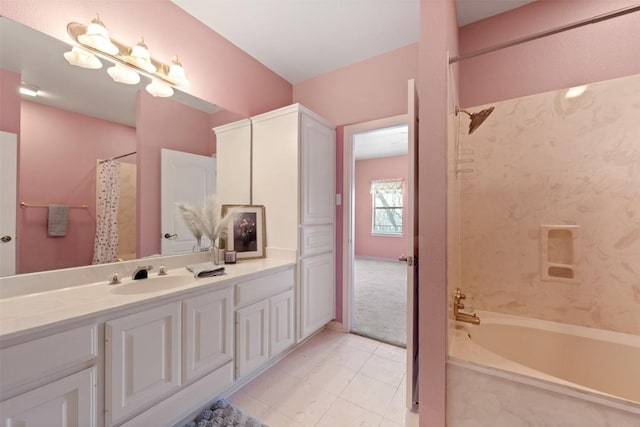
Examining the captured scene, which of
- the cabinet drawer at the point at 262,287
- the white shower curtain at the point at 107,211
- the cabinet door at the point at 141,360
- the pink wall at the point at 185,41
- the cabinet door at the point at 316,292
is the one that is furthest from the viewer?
the cabinet door at the point at 316,292

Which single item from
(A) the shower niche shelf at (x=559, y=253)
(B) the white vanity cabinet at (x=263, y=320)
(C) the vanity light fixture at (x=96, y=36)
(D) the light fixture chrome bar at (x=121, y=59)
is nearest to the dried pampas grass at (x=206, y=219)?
(B) the white vanity cabinet at (x=263, y=320)

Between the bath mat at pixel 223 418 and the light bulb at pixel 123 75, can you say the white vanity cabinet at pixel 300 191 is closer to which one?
the bath mat at pixel 223 418

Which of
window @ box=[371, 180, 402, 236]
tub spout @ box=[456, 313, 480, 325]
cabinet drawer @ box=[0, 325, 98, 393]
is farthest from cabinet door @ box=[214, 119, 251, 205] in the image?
window @ box=[371, 180, 402, 236]

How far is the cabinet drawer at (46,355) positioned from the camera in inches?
31.8

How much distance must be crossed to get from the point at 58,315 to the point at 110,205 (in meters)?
0.72

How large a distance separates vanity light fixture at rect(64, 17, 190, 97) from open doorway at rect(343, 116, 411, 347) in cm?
157

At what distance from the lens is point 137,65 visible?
155 cm

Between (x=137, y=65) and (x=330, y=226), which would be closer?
(x=137, y=65)

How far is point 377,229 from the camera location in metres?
6.36

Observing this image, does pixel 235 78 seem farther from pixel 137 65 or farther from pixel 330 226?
pixel 330 226

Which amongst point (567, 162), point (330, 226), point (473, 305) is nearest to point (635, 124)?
point (567, 162)

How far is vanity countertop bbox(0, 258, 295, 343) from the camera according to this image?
0.87m

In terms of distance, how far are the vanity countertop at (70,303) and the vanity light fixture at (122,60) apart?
1231 mm

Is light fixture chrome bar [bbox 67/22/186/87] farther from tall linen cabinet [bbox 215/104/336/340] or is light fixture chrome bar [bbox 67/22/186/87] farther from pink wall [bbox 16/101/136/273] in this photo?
tall linen cabinet [bbox 215/104/336/340]
